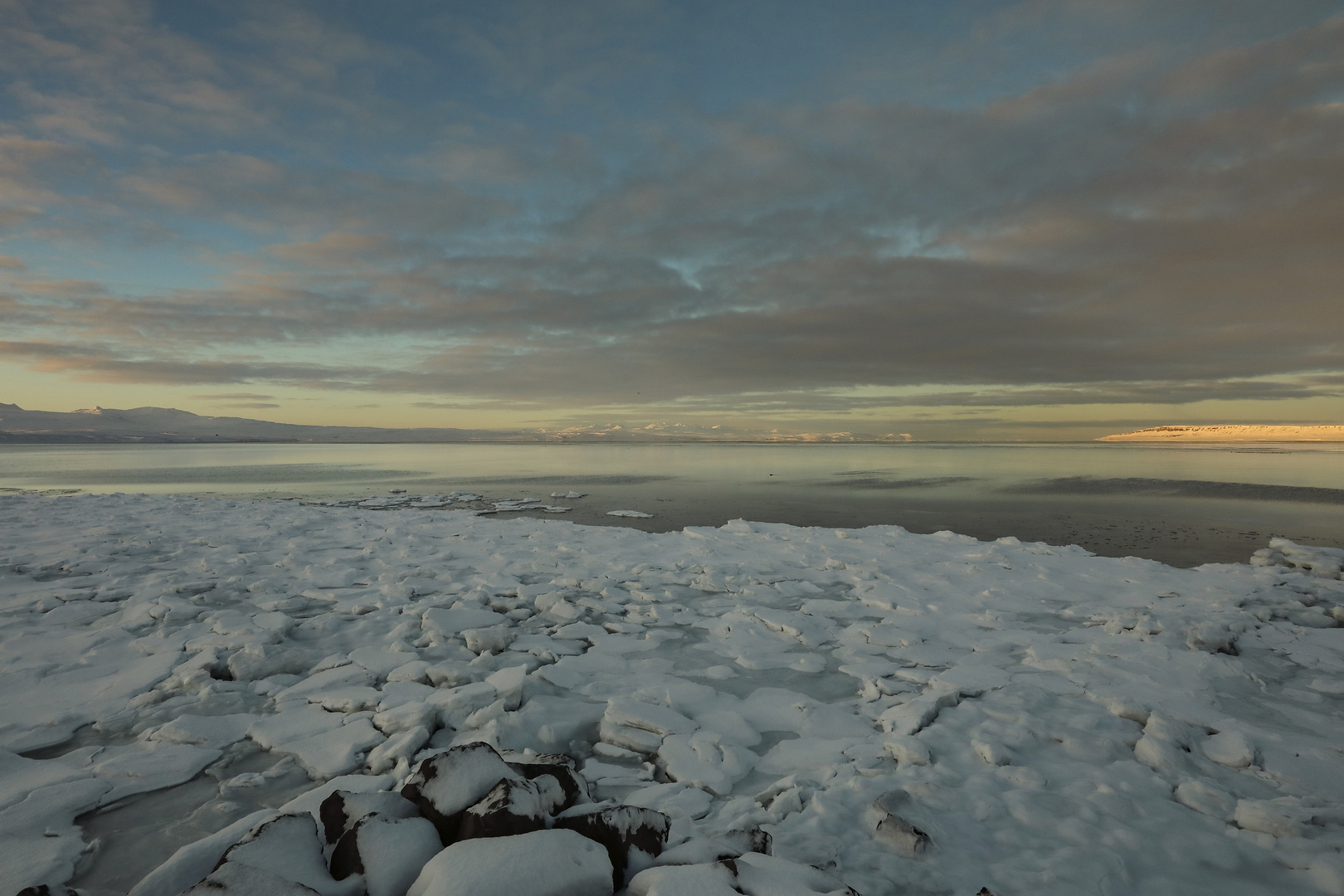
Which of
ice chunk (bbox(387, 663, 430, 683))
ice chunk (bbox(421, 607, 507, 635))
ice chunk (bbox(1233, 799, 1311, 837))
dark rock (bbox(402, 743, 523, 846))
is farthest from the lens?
ice chunk (bbox(421, 607, 507, 635))

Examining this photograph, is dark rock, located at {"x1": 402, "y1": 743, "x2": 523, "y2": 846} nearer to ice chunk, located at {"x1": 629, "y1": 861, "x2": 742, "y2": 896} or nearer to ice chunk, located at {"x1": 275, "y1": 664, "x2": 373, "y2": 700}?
ice chunk, located at {"x1": 629, "y1": 861, "x2": 742, "y2": 896}

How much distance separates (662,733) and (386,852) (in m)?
1.70

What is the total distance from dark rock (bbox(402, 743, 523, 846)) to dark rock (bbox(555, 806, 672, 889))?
0.32 m

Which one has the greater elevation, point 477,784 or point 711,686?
point 477,784

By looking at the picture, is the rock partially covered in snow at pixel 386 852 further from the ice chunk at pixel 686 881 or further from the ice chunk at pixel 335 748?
the ice chunk at pixel 335 748

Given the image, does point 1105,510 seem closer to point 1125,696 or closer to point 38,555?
point 1125,696

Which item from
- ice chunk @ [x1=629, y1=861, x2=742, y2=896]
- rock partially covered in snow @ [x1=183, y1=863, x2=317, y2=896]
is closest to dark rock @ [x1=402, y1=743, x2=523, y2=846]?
rock partially covered in snow @ [x1=183, y1=863, x2=317, y2=896]

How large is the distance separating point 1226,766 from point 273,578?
8.47m

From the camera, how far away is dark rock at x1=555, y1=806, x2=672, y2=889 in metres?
2.14

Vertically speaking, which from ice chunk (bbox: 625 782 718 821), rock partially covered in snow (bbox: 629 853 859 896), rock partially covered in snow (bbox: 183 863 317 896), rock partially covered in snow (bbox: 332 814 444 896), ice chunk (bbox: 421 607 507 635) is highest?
rock partially covered in snow (bbox: 183 863 317 896)

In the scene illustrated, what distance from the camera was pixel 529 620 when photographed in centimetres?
546

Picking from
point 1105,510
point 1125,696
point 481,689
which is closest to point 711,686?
point 481,689

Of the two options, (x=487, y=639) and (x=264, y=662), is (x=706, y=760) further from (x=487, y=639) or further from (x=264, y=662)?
(x=264, y=662)

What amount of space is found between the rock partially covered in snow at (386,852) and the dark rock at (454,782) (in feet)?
0.21
